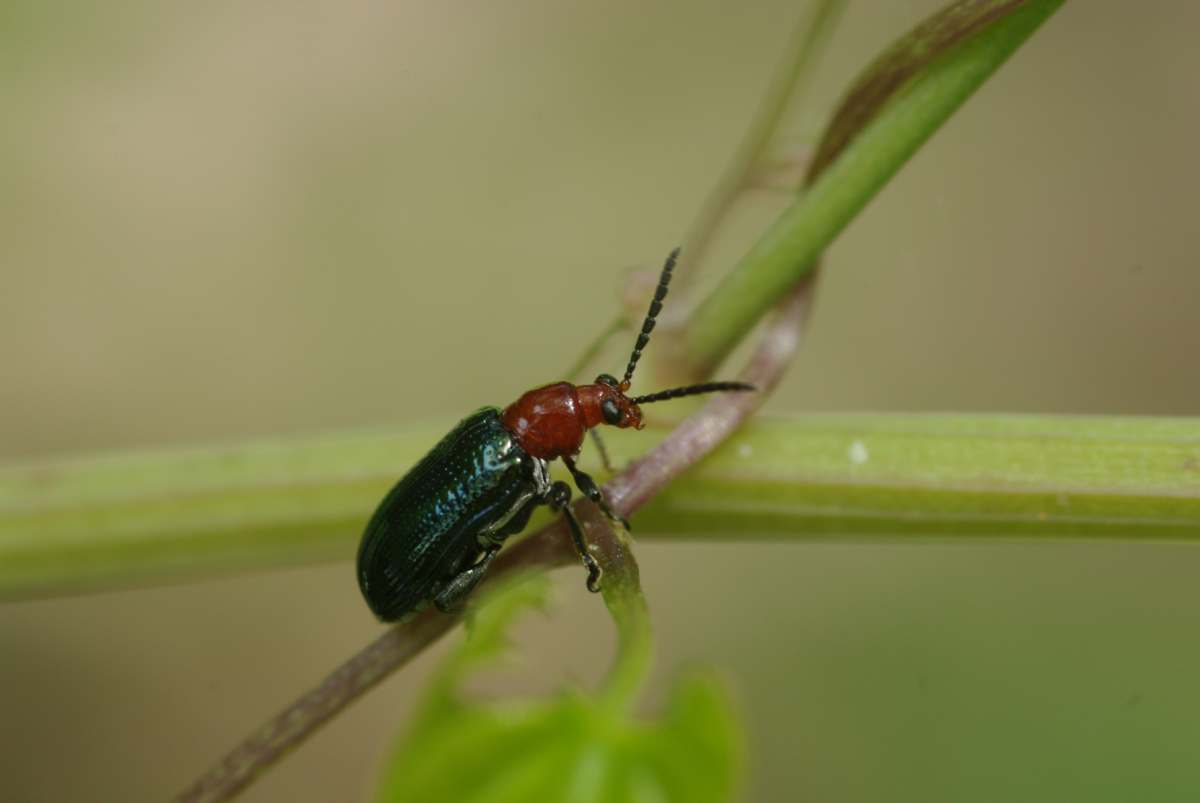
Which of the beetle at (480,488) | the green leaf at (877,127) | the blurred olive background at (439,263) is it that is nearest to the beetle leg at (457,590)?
the beetle at (480,488)

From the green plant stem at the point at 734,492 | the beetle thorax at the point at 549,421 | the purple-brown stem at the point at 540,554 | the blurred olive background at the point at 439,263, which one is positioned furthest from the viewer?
the blurred olive background at the point at 439,263

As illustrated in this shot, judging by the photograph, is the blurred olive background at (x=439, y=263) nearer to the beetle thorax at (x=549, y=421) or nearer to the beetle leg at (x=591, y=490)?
the beetle thorax at (x=549, y=421)

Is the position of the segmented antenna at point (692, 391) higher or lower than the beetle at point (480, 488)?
higher

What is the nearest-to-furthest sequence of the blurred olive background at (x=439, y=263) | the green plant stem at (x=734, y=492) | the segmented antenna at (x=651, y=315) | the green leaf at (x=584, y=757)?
the green leaf at (x=584, y=757) → the green plant stem at (x=734, y=492) → the segmented antenna at (x=651, y=315) → the blurred olive background at (x=439, y=263)

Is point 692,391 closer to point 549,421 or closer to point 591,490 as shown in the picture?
point 591,490

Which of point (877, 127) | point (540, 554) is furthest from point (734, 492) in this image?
point (877, 127)

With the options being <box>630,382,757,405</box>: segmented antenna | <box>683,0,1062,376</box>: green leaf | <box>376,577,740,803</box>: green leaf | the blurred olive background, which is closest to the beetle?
<box>630,382,757,405</box>: segmented antenna

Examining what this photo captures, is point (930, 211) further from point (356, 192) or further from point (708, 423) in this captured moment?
point (708, 423)

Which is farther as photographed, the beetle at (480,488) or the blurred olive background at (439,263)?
the blurred olive background at (439,263)
